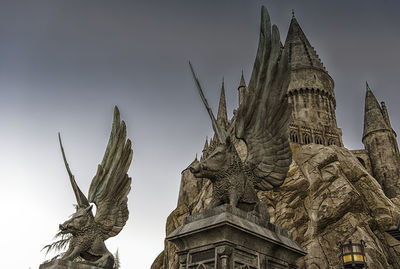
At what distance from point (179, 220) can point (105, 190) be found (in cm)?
3190

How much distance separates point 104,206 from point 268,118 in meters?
4.35

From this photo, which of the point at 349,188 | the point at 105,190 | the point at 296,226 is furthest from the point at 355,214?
the point at 105,190

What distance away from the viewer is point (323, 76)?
53.7 metres

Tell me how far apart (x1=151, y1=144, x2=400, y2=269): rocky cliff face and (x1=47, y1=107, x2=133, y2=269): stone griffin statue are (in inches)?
883

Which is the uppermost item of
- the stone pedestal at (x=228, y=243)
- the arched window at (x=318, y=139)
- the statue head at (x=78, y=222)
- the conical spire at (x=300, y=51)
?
the conical spire at (x=300, y=51)

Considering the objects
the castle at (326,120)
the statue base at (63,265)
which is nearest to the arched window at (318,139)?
the castle at (326,120)

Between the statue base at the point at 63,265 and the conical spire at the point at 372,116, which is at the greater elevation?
the conical spire at the point at 372,116

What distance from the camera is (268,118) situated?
6.61 meters

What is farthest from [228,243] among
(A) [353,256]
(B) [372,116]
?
(B) [372,116]

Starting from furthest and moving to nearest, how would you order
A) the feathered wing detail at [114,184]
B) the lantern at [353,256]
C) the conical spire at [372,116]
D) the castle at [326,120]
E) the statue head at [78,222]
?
the conical spire at [372,116]
the castle at [326,120]
the lantern at [353,256]
the feathered wing detail at [114,184]
the statue head at [78,222]

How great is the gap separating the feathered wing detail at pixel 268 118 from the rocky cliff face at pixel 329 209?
77.5ft

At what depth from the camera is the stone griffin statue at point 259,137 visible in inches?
242

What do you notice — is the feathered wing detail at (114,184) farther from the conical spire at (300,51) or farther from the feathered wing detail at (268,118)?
the conical spire at (300,51)

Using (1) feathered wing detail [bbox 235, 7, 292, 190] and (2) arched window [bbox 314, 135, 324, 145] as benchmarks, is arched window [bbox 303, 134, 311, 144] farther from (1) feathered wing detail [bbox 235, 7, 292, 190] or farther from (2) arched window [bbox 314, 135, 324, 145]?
(1) feathered wing detail [bbox 235, 7, 292, 190]
